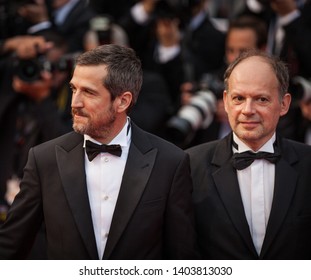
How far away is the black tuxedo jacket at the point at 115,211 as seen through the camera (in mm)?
3102

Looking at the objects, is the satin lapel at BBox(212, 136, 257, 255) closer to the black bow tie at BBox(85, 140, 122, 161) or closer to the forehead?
the black bow tie at BBox(85, 140, 122, 161)

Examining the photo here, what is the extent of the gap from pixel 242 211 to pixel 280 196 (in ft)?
0.55

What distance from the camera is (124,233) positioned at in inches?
122

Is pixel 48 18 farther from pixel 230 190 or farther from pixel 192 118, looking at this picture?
pixel 230 190

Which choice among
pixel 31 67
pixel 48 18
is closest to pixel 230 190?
pixel 31 67

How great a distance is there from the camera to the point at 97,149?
3.16m

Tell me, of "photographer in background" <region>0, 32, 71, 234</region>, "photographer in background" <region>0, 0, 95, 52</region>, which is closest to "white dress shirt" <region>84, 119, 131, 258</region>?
"photographer in background" <region>0, 32, 71, 234</region>

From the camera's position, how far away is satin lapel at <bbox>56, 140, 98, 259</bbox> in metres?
3.08

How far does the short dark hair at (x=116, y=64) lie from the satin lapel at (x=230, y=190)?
18.9 inches

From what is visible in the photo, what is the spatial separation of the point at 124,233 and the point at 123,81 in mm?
604

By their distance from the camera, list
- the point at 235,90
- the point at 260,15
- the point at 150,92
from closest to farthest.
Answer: the point at 235,90 < the point at 150,92 < the point at 260,15

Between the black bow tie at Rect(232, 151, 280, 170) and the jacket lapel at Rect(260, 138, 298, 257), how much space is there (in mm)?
35

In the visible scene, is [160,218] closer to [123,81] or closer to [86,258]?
[86,258]
